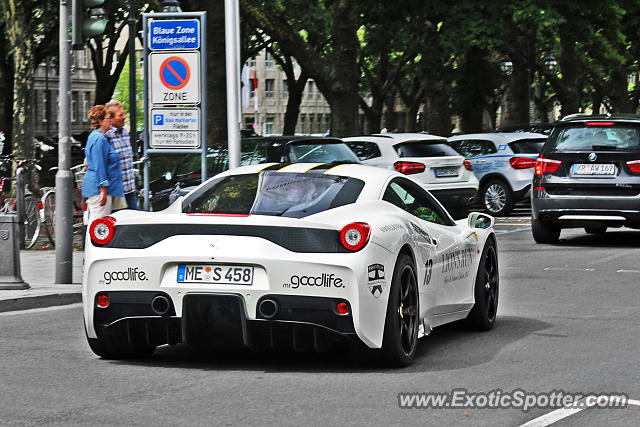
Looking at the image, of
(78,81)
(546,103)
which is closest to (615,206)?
(546,103)

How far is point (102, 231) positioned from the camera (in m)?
7.85

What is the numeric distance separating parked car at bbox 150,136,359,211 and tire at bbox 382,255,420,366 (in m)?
10.2

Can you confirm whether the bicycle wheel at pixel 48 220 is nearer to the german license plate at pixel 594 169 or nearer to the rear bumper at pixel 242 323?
the german license plate at pixel 594 169

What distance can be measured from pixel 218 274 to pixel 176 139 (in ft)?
26.5

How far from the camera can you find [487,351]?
852cm

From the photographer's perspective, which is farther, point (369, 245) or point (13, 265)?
point (13, 265)

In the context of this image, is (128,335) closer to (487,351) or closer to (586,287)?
(487,351)

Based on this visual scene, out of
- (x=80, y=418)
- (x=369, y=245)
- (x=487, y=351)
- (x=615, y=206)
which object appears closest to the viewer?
(x=80, y=418)

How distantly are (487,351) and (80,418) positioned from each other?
3.18m

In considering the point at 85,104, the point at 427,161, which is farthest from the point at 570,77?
the point at 85,104

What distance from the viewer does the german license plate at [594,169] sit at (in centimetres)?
1727

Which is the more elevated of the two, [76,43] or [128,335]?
[76,43]

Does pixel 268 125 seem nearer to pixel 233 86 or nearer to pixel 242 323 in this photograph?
pixel 233 86

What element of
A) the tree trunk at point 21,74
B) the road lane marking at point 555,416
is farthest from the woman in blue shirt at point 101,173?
the tree trunk at point 21,74
